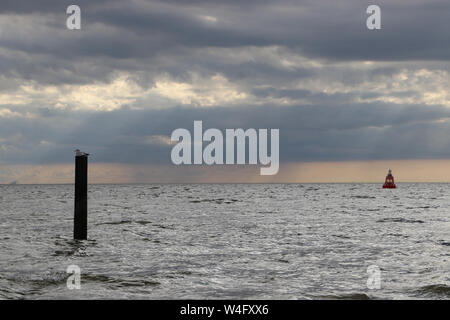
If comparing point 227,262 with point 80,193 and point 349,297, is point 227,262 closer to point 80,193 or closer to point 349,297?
point 349,297

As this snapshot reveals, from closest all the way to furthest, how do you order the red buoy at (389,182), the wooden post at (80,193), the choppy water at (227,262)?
the choppy water at (227,262) < the wooden post at (80,193) < the red buoy at (389,182)

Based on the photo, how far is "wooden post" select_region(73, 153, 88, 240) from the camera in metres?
17.9

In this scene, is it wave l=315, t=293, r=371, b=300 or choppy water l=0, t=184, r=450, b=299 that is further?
choppy water l=0, t=184, r=450, b=299

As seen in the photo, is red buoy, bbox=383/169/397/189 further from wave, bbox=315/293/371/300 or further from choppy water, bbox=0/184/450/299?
wave, bbox=315/293/371/300

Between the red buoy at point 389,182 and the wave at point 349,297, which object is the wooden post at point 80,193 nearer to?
the wave at point 349,297

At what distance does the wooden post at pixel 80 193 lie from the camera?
17906 millimetres

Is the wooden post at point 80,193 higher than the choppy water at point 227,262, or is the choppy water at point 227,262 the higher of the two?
the wooden post at point 80,193

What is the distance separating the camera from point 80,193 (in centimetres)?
1822

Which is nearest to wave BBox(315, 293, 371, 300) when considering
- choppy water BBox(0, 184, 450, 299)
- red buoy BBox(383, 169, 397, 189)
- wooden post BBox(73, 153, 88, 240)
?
choppy water BBox(0, 184, 450, 299)

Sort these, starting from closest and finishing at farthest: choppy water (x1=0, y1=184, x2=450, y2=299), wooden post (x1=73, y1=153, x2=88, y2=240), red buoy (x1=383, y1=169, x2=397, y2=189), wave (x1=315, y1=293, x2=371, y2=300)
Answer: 1. wave (x1=315, y1=293, x2=371, y2=300)
2. choppy water (x1=0, y1=184, x2=450, y2=299)
3. wooden post (x1=73, y1=153, x2=88, y2=240)
4. red buoy (x1=383, y1=169, x2=397, y2=189)

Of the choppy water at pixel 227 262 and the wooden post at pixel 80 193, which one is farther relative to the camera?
the wooden post at pixel 80 193

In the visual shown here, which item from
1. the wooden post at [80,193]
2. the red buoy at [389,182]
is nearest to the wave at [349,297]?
the wooden post at [80,193]

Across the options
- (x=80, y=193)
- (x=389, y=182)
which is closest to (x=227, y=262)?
(x=80, y=193)
